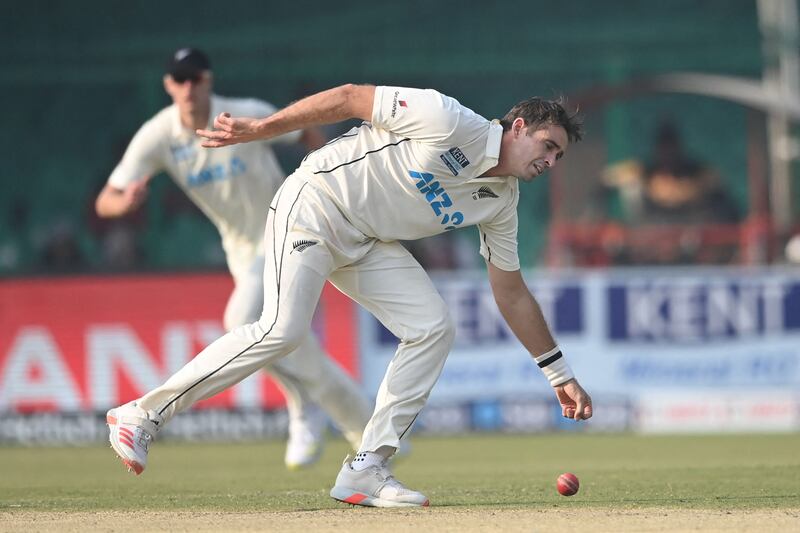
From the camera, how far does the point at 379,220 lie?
6152 millimetres

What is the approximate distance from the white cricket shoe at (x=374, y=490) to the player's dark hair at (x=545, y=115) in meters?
1.52

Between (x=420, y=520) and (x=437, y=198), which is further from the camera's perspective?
(x=437, y=198)

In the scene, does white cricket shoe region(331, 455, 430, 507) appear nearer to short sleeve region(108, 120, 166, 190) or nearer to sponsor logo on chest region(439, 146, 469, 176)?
sponsor logo on chest region(439, 146, 469, 176)

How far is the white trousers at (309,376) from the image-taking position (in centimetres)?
773

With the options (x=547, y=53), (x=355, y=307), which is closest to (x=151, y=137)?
(x=355, y=307)

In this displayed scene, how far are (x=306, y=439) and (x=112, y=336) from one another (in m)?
5.16

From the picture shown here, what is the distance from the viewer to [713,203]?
15906mm

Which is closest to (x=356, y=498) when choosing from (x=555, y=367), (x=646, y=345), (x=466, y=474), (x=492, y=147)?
(x=555, y=367)

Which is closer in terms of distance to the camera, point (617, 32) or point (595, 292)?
point (595, 292)

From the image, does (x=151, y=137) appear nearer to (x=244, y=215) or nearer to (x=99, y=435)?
(x=244, y=215)

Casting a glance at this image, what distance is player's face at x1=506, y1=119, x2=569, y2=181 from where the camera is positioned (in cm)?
592

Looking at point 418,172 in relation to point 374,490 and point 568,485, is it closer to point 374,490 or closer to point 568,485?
point 374,490

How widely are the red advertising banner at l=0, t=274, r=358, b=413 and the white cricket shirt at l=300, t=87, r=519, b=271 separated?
666cm

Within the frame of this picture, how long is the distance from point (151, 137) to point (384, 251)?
7.87 feet
